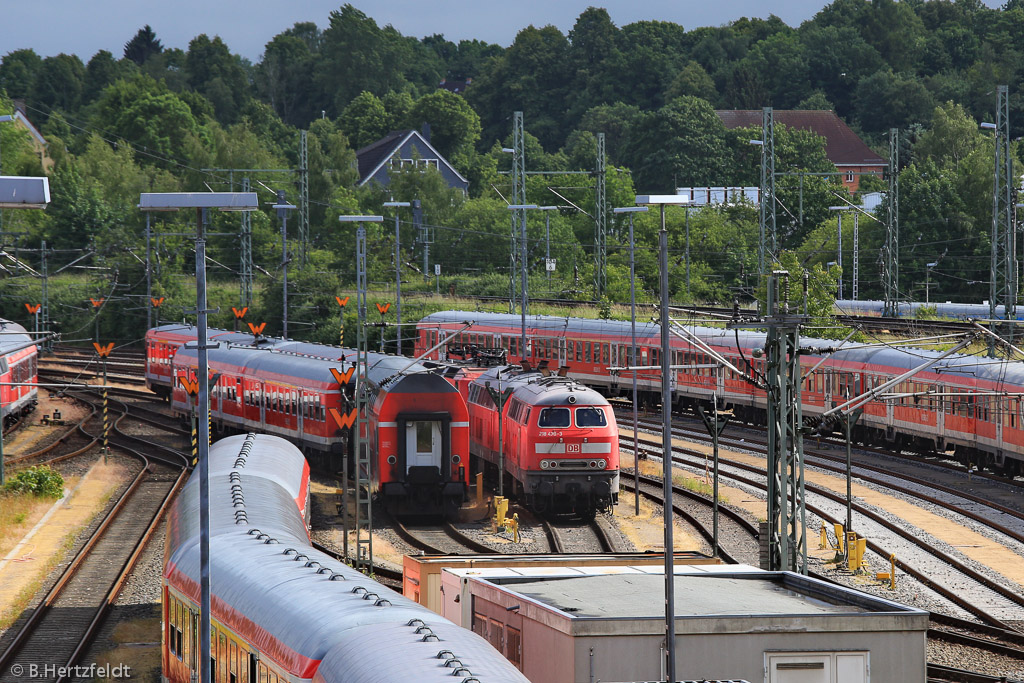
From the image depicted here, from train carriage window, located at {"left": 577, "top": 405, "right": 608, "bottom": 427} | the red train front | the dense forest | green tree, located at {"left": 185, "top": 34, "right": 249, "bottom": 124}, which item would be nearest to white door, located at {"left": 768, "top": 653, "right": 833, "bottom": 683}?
the red train front

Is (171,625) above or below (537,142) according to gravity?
below

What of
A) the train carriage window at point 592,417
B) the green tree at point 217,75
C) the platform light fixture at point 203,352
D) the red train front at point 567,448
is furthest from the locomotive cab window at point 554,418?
the green tree at point 217,75

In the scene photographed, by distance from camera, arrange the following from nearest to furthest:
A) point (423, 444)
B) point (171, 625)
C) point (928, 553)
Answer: point (171, 625), point (928, 553), point (423, 444)

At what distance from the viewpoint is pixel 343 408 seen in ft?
118

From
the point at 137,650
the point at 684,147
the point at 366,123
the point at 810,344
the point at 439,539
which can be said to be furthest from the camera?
the point at 366,123

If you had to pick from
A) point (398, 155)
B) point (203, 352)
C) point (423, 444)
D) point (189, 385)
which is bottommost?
point (423, 444)

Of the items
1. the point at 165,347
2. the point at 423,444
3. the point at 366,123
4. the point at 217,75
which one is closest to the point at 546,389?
the point at 423,444

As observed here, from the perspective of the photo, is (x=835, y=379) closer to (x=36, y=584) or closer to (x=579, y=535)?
A: (x=579, y=535)

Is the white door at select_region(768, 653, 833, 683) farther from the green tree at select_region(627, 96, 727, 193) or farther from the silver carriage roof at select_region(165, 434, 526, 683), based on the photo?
the green tree at select_region(627, 96, 727, 193)

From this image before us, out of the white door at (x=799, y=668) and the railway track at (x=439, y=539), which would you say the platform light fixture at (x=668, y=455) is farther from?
the railway track at (x=439, y=539)

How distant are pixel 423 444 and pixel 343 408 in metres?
5.17

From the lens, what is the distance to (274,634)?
13688mm

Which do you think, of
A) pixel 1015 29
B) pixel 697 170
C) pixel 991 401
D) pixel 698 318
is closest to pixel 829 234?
pixel 698 318

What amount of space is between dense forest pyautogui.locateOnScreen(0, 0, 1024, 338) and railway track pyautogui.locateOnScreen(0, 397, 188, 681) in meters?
7.50
